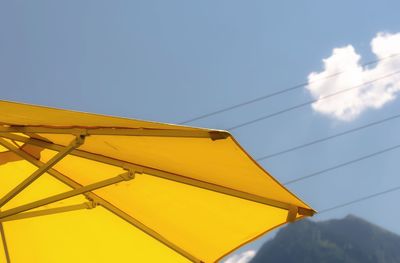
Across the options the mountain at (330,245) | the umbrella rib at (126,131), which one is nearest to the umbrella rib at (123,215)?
the umbrella rib at (126,131)

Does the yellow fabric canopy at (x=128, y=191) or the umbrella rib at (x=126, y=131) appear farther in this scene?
the yellow fabric canopy at (x=128, y=191)

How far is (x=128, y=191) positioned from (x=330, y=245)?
5986 inches

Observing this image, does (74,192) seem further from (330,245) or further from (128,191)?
(330,245)

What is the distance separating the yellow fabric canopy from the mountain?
467 ft

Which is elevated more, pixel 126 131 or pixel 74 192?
pixel 126 131

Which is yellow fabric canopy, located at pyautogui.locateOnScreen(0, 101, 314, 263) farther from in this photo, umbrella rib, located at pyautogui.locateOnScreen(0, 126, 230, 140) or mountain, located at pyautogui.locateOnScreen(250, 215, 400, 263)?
mountain, located at pyautogui.locateOnScreen(250, 215, 400, 263)

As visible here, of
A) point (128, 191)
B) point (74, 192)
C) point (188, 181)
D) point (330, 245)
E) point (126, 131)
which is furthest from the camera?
point (330, 245)

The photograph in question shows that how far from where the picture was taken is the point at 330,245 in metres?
147

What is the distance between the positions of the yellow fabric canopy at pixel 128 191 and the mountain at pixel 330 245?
142 meters

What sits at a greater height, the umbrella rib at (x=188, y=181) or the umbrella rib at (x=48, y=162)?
the umbrella rib at (x=188, y=181)

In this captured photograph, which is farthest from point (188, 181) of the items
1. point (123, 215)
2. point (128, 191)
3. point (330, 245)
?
point (330, 245)

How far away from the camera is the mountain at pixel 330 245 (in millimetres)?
142375

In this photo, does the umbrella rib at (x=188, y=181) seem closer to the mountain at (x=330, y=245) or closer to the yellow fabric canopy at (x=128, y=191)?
the yellow fabric canopy at (x=128, y=191)

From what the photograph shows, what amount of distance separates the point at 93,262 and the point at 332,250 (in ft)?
493
